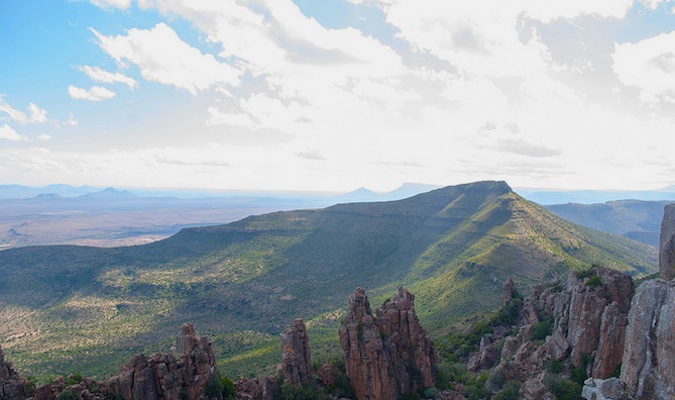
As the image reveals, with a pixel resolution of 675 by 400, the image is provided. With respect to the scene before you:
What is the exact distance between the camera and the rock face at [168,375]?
39125mm

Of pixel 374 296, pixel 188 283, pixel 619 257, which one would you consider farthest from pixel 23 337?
pixel 619 257

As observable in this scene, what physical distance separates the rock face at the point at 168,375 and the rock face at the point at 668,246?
47738 millimetres

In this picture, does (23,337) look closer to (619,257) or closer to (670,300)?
(670,300)

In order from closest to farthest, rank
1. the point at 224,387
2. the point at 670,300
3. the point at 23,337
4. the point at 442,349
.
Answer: the point at 670,300 → the point at 224,387 → the point at 442,349 → the point at 23,337

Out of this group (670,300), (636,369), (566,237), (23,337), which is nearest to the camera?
(670,300)

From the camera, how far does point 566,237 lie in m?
167

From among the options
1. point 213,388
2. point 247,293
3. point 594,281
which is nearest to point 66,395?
point 213,388

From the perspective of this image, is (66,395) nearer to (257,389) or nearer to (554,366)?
(257,389)

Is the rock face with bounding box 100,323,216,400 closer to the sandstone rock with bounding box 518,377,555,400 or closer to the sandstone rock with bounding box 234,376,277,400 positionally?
the sandstone rock with bounding box 234,376,277,400

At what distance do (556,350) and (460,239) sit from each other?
136 m

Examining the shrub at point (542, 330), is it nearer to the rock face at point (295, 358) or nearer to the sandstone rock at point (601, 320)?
the sandstone rock at point (601, 320)

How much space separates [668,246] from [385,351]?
33.5 meters

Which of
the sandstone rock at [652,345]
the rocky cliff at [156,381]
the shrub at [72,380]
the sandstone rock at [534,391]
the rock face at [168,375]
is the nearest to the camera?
the sandstone rock at [652,345]

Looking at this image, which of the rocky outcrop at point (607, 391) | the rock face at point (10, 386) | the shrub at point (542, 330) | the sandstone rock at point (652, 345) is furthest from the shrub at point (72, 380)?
the shrub at point (542, 330)
